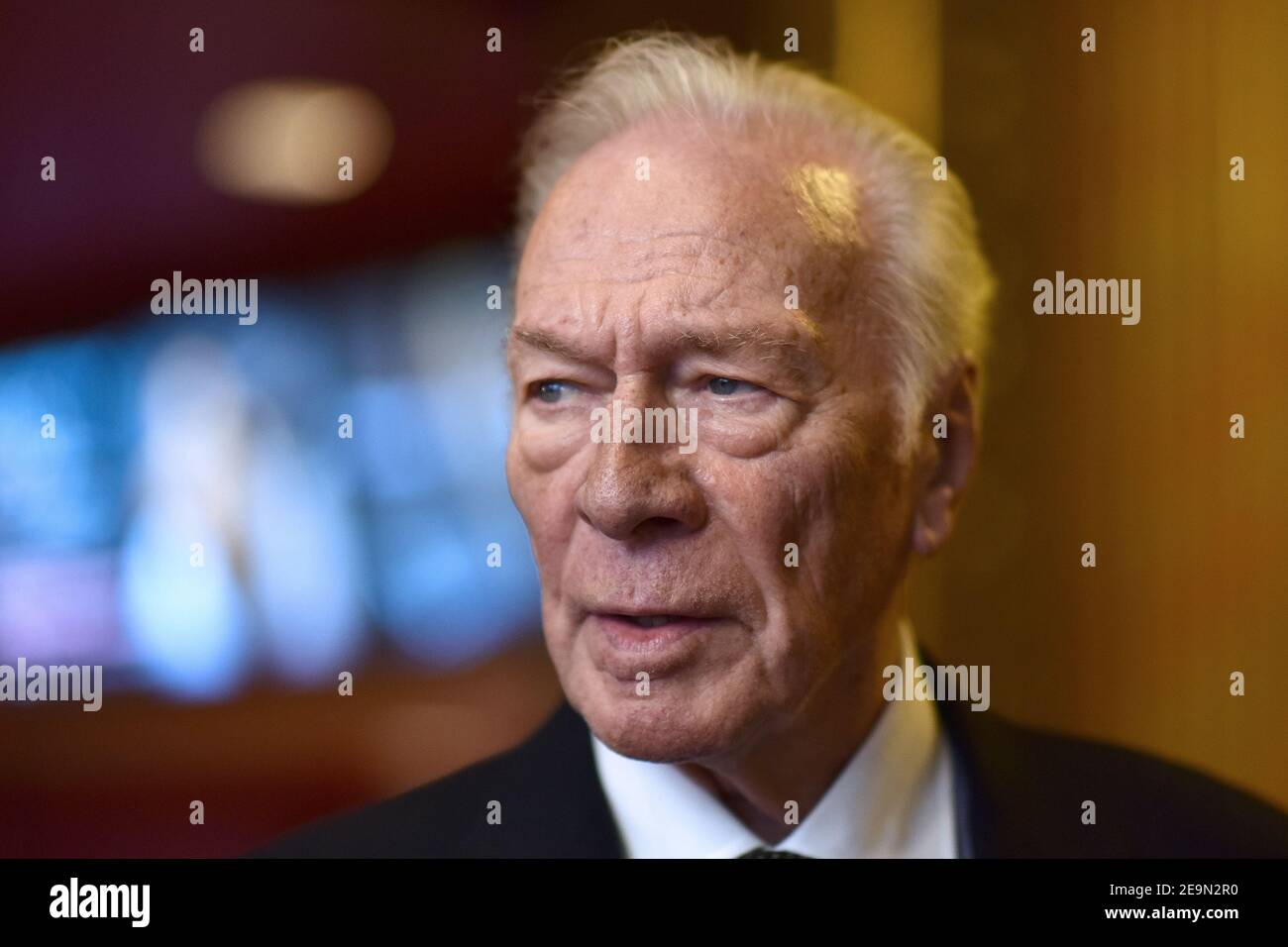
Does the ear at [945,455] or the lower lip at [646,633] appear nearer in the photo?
the lower lip at [646,633]

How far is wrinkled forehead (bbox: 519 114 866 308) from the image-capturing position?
1416mm

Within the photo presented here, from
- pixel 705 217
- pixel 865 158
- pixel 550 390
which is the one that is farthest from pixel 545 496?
pixel 865 158

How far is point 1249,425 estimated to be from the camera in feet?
6.04

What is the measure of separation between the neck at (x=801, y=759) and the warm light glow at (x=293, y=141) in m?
1.01

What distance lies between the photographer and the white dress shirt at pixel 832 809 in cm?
156

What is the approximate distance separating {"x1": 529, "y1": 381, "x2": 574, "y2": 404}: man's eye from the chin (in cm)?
37

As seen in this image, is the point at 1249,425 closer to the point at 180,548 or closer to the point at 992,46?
the point at 992,46

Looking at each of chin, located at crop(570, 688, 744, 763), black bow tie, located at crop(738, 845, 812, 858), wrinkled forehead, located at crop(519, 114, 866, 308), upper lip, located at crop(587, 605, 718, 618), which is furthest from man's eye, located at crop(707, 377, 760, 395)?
black bow tie, located at crop(738, 845, 812, 858)

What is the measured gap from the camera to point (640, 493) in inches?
53.7

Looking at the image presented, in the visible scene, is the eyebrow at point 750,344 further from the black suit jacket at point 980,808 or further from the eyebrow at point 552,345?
the black suit jacket at point 980,808

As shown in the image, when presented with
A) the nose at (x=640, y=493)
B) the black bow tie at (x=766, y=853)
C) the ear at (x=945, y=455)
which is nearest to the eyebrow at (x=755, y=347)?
the nose at (x=640, y=493)

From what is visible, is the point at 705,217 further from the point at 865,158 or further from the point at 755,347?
the point at 865,158

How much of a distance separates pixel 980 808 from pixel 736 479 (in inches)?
24.3
